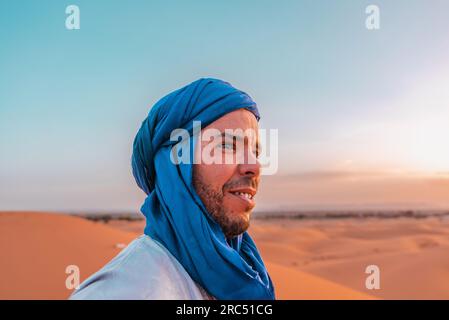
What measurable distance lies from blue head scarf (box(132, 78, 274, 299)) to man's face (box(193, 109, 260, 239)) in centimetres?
5

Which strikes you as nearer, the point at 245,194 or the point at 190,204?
the point at 190,204

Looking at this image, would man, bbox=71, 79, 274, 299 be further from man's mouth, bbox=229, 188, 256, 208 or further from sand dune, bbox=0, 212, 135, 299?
sand dune, bbox=0, 212, 135, 299

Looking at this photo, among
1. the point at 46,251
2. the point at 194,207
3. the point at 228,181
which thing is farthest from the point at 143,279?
the point at 46,251

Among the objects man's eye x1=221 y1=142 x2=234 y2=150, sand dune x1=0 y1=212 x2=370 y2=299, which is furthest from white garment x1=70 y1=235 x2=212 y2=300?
sand dune x1=0 y1=212 x2=370 y2=299

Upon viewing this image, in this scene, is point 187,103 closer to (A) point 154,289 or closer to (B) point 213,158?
(B) point 213,158

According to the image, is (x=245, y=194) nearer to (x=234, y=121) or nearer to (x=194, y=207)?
(x=194, y=207)

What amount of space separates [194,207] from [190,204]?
0.08 feet

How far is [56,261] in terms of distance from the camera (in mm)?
10453

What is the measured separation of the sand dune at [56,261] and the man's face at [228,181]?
23.4 feet

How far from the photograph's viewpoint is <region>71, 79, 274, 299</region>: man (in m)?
1.78

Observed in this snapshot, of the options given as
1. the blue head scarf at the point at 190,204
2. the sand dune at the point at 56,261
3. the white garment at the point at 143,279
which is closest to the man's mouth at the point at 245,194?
the blue head scarf at the point at 190,204

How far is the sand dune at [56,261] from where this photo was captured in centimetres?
876

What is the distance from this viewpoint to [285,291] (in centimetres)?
938
